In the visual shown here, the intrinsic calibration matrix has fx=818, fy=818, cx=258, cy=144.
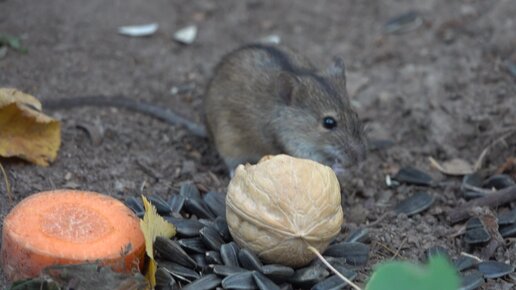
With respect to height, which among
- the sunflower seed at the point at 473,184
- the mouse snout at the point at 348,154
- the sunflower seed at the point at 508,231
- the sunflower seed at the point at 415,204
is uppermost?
the sunflower seed at the point at 508,231

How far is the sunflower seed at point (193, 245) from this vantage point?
449 cm

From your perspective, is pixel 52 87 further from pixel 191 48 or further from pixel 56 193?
pixel 56 193

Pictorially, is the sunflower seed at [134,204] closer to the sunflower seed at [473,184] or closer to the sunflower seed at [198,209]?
the sunflower seed at [198,209]

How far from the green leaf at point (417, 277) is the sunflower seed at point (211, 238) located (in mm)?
1569

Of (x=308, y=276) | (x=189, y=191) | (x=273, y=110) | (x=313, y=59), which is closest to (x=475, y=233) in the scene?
(x=308, y=276)

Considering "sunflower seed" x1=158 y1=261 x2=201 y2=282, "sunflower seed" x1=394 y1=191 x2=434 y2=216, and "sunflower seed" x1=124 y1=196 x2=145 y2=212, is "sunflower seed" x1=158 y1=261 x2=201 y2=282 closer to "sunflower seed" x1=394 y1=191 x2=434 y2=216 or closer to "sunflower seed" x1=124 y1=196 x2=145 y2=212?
"sunflower seed" x1=124 y1=196 x2=145 y2=212

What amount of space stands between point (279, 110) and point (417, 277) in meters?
3.52

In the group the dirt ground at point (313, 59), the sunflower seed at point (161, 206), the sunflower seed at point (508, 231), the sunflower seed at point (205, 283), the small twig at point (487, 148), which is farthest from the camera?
the small twig at point (487, 148)

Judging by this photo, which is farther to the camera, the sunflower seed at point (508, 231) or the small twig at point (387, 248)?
the sunflower seed at point (508, 231)

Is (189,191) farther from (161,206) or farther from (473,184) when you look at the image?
(473,184)

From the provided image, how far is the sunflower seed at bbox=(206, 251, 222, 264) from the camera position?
4395 mm

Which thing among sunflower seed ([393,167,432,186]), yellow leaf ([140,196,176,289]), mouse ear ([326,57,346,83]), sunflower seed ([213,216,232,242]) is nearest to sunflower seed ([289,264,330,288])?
sunflower seed ([213,216,232,242])

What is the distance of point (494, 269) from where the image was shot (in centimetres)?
465

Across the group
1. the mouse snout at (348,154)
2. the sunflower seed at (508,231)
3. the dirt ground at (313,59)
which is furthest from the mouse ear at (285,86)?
the sunflower seed at (508,231)
